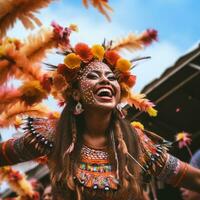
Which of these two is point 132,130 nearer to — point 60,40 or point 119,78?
point 119,78

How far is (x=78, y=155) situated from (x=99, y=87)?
0.46 m

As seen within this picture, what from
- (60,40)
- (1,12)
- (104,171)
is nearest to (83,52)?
(60,40)

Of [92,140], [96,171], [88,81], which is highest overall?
[88,81]

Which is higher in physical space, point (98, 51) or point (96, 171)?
point (98, 51)

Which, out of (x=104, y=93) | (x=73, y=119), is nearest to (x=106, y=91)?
(x=104, y=93)

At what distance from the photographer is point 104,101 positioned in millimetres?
3711

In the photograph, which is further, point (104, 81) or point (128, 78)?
point (128, 78)

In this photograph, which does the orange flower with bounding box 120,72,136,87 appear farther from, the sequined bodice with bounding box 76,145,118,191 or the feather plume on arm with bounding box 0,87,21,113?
the feather plume on arm with bounding box 0,87,21,113

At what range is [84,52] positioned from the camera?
398cm

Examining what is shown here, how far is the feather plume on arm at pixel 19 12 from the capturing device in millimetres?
3855

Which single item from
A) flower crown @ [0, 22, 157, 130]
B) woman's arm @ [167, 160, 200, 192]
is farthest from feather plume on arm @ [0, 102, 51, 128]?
woman's arm @ [167, 160, 200, 192]

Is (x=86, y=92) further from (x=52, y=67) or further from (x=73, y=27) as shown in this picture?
(x=73, y=27)

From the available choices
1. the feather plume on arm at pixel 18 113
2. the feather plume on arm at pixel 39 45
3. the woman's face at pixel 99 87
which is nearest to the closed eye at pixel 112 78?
the woman's face at pixel 99 87

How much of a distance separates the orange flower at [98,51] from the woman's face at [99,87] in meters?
0.07
